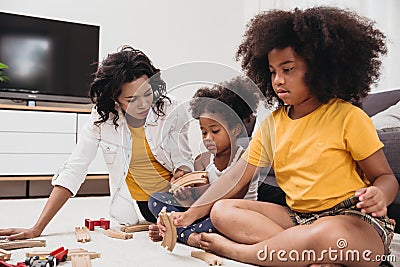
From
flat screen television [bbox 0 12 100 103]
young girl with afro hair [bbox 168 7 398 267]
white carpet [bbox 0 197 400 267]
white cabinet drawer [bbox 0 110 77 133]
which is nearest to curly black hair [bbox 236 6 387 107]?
young girl with afro hair [bbox 168 7 398 267]

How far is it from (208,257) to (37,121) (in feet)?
6.49

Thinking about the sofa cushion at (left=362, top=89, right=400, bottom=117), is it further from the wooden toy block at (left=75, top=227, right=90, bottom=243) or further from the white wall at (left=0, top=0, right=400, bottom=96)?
the wooden toy block at (left=75, top=227, right=90, bottom=243)

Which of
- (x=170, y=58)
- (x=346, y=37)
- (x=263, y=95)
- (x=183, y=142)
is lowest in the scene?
(x=183, y=142)

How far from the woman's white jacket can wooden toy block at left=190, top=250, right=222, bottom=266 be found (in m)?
0.36

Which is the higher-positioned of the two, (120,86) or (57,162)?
(120,86)

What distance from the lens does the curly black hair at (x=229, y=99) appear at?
1.25 metres

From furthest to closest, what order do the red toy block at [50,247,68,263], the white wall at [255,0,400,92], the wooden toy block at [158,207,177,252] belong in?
the white wall at [255,0,400,92]
the wooden toy block at [158,207,177,252]
the red toy block at [50,247,68,263]

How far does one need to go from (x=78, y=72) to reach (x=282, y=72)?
7.40 feet

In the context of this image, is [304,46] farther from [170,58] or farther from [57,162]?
[170,58]

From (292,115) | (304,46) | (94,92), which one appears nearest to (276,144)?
(292,115)

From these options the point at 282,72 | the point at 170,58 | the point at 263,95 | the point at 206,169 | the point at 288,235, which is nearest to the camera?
the point at 288,235

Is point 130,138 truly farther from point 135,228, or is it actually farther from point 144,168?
point 135,228

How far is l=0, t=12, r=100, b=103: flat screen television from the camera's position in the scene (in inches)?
114

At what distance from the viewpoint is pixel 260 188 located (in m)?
1.43
